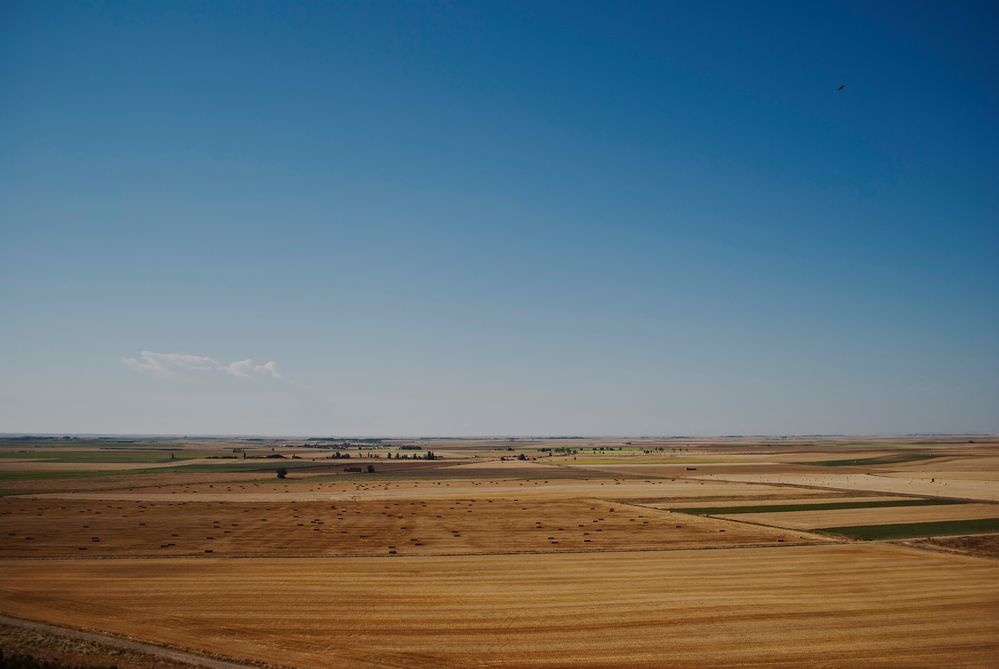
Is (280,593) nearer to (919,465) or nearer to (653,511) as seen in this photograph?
(653,511)

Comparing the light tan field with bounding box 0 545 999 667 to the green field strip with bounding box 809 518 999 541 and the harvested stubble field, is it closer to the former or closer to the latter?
the harvested stubble field

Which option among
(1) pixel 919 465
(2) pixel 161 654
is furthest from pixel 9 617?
(1) pixel 919 465

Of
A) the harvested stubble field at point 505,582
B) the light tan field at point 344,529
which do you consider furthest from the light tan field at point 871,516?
the light tan field at point 344,529

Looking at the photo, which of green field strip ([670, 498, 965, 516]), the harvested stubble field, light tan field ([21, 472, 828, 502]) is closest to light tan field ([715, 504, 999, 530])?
the harvested stubble field

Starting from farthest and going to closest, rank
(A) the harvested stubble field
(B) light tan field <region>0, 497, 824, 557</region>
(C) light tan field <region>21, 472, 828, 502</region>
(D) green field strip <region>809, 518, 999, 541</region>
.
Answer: (C) light tan field <region>21, 472, 828, 502</region>
(D) green field strip <region>809, 518, 999, 541</region>
(B) light tan field <region>0, 497, 824, 557</region>
(A) the harvested stubble field

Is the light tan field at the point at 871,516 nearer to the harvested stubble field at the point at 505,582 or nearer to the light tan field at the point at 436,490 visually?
the harvested stubble field at the point at 505,582
